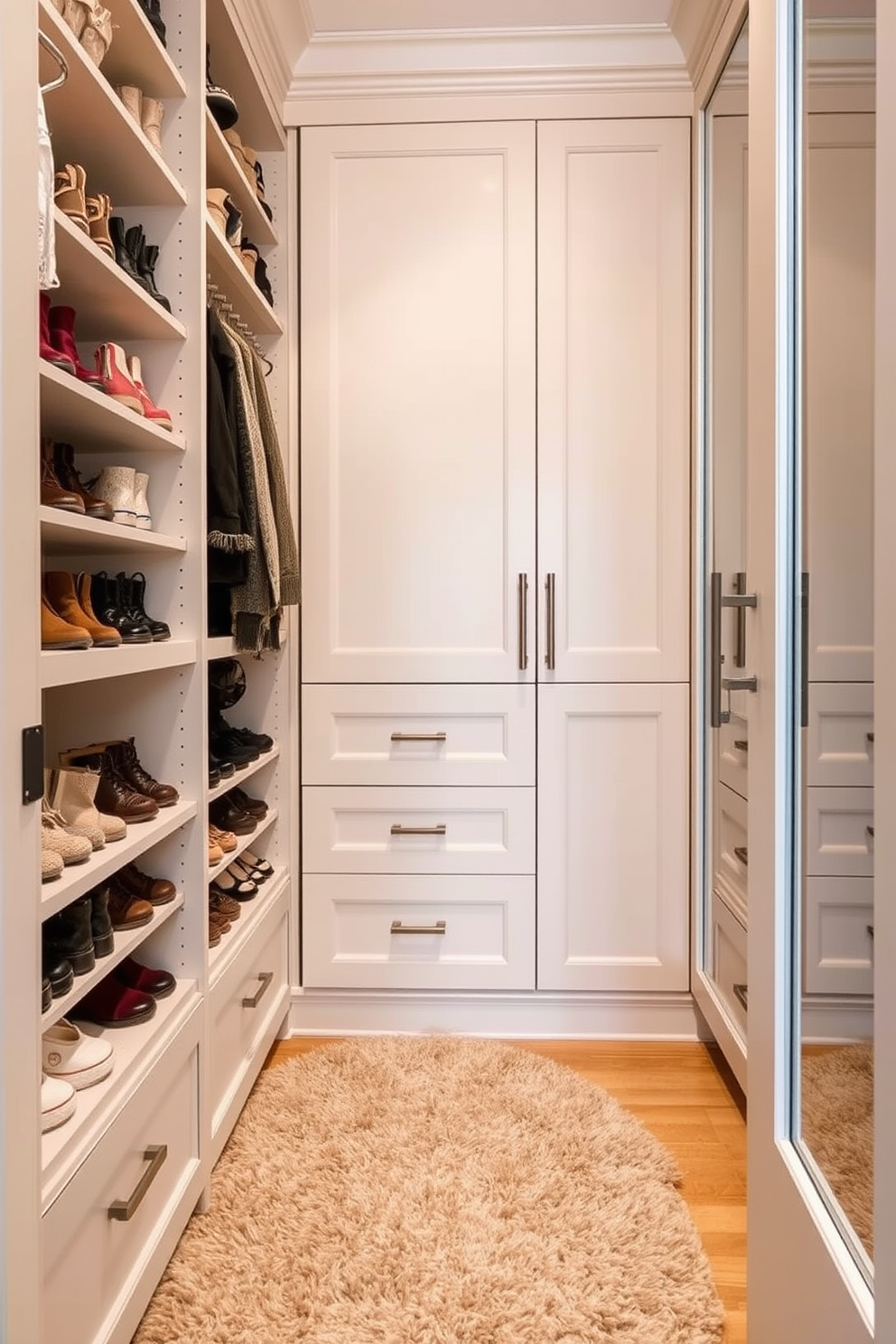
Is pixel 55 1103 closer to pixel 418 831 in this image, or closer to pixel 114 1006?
pixel 114 1006

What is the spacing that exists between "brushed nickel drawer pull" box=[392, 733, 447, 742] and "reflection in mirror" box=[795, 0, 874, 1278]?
1257mm

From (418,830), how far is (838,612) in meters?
1.46

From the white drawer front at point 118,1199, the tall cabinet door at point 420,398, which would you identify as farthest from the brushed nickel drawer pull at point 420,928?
the white drawer front at point 118,1199

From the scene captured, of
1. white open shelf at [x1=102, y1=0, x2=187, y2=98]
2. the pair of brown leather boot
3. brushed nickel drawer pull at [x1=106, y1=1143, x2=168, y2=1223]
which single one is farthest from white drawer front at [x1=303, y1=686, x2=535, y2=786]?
white open shelf at [x1=102, y1=0, x2=187, y2=98]

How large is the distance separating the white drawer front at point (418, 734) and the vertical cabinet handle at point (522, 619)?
0.08m

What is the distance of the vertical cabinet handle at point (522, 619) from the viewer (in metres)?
2.14

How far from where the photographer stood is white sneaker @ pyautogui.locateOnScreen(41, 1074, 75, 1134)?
102 centimetres

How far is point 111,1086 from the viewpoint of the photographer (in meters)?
1.15

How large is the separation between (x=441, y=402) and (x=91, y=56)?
3.60 feet

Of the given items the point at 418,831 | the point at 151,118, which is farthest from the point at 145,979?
the point at 151,118

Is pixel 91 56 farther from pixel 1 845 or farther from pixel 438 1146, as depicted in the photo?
pixel 438 1146

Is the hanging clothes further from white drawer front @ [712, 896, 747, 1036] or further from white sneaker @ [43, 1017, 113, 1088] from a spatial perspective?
white drawer front @ [712, 896, 747, 1036]

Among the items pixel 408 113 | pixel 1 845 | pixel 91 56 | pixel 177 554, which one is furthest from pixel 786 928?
pixel 408 113

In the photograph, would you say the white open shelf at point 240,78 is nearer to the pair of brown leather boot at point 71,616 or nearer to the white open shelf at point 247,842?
the pair of brown leather boot at point 71,616
